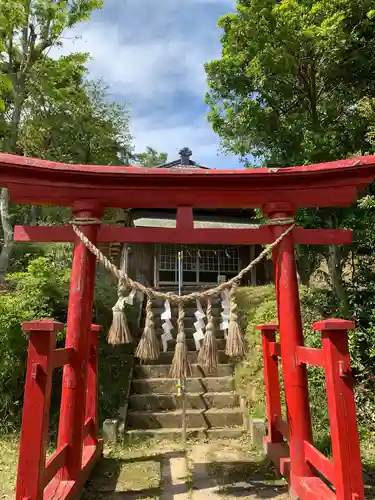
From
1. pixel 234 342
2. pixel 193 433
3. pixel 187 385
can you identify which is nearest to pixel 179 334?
pixel 234 342

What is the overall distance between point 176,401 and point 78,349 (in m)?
3.14

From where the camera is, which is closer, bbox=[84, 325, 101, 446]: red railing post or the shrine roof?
the shrine roof

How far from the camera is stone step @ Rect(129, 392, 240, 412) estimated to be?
20.1 feet

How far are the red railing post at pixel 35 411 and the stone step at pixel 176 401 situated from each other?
3518mm

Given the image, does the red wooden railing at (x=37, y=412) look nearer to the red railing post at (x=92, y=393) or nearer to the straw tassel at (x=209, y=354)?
the straw tassel at (x=209, y=354)

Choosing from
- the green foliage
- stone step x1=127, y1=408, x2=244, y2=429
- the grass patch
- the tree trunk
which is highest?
the green foliage

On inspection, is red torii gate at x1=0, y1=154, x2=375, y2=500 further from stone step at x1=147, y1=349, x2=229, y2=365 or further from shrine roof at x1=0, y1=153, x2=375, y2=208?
stone step at x1=147, y1=349, x2=229, y2=365

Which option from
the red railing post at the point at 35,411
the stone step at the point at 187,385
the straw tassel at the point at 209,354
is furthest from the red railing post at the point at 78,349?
the stone step at the point at 187,385

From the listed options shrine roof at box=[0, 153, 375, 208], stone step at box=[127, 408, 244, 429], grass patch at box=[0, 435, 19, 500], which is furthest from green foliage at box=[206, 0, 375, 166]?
grass patch at box=[0, 435, 19, 500]

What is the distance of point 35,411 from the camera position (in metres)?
2.72

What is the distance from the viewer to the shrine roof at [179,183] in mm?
3637

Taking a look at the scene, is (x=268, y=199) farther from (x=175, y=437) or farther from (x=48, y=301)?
(x=48, y=301)

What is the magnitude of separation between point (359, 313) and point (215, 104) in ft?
20.9

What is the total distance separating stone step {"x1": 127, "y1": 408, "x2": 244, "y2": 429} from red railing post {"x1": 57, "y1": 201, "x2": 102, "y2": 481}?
7.58ft
